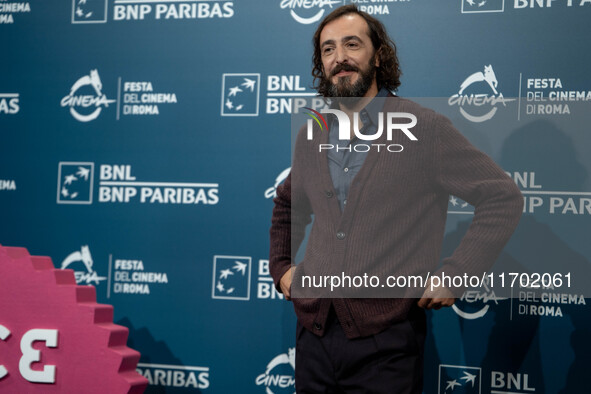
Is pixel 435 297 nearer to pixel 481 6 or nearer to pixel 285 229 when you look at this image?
pixel 285 229

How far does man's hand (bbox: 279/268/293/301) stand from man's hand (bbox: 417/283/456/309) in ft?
1.50

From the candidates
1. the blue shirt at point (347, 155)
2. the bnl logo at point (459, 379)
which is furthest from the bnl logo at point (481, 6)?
the bnl logo at point (459, 379)

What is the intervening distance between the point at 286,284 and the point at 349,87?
0.67 m

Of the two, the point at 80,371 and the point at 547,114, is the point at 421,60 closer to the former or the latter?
the point at 547,114

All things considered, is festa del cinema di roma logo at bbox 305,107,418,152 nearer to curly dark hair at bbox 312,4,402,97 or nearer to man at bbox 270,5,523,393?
man at bbox 270,5,523,393

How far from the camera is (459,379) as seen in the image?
2.70 metres

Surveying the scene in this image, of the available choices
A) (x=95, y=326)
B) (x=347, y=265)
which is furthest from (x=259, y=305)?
(x=347, y=265)

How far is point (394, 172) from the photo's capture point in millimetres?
1938

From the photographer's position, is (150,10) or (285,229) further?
(150,10)

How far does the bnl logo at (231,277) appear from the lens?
297 centimetres

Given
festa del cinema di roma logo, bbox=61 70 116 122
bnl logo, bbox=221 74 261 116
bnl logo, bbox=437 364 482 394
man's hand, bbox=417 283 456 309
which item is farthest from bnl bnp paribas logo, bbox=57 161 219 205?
man's hand, bbox=417 283 456 309

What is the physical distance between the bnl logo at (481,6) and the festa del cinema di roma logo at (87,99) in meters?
1.69

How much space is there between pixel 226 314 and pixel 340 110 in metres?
1.31

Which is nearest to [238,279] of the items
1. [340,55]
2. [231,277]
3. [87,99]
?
[231,277]
